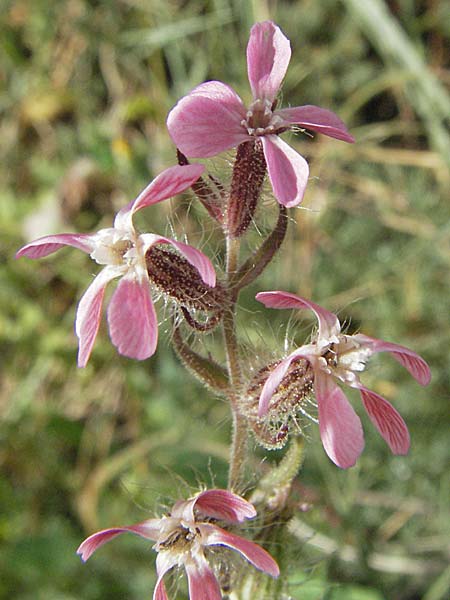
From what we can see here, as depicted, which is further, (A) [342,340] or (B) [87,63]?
(B) [87,63]

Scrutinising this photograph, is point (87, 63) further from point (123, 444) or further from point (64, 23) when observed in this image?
point (123, 444)

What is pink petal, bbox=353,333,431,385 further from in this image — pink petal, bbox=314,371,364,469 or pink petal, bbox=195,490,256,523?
pink petal, bbox=195,490,256,523

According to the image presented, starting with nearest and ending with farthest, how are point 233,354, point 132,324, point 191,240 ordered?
point 132,324, point 233,354, point 191,240

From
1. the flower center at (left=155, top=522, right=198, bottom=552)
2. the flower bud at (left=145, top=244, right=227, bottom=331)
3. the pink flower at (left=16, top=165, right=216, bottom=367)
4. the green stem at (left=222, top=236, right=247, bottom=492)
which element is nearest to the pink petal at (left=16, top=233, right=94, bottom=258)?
the pink flower at (left=16, top=165, right=216, bottom=367)

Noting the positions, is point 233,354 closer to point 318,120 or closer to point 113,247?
point 113,247

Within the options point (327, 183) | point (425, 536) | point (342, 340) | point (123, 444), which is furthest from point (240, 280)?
point (327, 183)

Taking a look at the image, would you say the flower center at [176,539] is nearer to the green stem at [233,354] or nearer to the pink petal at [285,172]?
the green stem at [233,354]

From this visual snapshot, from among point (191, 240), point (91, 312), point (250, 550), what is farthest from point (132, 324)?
point (191, 240)
